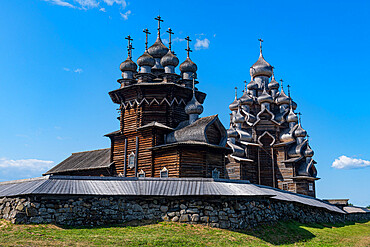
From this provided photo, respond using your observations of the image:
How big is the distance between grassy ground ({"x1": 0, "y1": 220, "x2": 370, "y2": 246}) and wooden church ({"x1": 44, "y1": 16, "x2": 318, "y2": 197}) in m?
6.65

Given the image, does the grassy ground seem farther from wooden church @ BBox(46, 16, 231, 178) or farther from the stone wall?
wooden church @ BBox(46, 16, 231, 178)

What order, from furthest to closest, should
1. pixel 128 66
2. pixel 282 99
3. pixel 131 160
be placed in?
pixel 282 99 < pixel 128 66 < pixel 131 160

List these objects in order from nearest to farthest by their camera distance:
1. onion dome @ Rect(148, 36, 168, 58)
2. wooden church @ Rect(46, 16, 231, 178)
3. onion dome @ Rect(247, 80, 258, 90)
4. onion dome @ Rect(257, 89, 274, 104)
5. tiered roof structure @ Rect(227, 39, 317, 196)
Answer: wooden church @ Rect(46, 16, 231, 178) → onion dome @ Rect(148, 36, 168, 58) → tiered roof structure @ Rect(227, 39, 317, 196) → onion dome @ Rect(257, 89, 274, 104) → onion dome @ Rect(247, 80, 258, 90)

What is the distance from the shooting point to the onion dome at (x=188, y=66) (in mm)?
27591

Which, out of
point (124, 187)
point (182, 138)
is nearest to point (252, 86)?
point (182, 138)

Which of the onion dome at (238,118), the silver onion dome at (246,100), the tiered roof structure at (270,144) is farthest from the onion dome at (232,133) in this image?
the silver onion dome at (246,100)

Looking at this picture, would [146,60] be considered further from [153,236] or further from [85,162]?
[153,236]

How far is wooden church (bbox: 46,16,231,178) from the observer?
867 inches

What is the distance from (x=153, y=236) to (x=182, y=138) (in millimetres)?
9779

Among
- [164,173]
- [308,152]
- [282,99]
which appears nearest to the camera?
[164,173]

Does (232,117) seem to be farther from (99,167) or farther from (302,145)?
(99,167)

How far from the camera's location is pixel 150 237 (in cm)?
1322

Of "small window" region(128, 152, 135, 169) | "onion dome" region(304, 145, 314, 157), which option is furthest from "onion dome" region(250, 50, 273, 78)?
"small window" region(128, 152, 135, 169)

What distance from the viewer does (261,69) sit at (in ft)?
146
